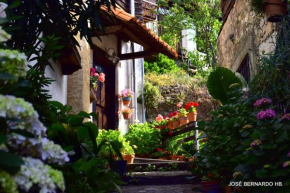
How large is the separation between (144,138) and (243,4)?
428 cm

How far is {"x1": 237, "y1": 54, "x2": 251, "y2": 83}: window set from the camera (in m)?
6.15

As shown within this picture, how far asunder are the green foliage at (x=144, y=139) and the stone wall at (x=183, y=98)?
4385mm

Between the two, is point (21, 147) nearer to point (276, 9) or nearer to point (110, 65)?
point (276, 9)

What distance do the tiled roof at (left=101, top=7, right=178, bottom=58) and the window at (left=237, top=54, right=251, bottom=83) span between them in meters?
2.28

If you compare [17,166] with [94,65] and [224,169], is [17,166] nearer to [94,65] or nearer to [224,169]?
[224,169]

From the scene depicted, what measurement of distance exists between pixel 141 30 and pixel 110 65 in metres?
2.01

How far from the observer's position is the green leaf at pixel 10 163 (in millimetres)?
993

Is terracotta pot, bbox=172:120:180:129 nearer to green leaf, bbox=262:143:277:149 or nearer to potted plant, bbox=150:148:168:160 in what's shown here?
potted plant, bbox=150:148:168:160

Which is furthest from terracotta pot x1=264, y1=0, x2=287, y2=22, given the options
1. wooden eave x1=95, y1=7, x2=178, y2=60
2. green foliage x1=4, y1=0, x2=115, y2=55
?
wooden eave x1=95, y1=7, x2=178, y2=60

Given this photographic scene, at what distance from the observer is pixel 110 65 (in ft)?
33.6

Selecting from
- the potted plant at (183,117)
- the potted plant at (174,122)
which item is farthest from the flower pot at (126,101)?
the potted plant at (183,117)

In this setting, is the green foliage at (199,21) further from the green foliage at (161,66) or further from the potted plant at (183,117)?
Result: the potted plant at (183,117)

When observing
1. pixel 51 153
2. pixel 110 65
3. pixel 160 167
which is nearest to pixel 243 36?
pixel 160 167

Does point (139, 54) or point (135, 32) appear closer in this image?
point (135, 32)
